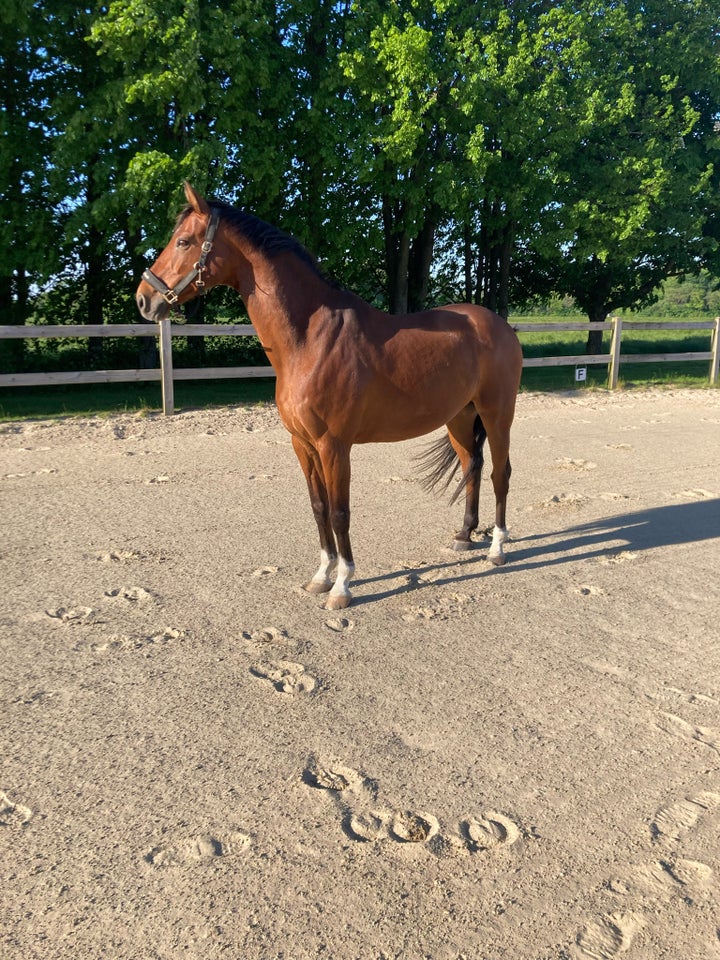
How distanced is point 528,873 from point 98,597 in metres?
2.90

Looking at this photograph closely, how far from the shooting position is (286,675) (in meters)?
3.18

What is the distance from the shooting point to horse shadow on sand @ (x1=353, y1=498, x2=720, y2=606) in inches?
176

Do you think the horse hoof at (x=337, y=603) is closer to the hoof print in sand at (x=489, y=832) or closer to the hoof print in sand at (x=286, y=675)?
the hoof print in sand at (x=286, y=675)

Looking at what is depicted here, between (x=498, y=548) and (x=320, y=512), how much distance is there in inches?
53.4

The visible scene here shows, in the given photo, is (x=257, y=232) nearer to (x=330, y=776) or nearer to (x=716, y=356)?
(x=330, y=776)

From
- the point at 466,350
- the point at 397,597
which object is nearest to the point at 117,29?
the point at 466,350

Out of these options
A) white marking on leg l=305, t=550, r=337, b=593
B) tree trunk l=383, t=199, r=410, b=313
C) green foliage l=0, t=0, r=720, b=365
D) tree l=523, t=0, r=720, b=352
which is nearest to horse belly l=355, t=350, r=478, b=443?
→ white marking on leg l=305, t=550, r=337, b=593

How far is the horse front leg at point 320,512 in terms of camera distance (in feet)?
13.8

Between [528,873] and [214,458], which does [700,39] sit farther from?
[528,873]

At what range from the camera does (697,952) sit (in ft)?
5.78

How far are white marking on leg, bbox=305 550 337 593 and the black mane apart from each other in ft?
5.81

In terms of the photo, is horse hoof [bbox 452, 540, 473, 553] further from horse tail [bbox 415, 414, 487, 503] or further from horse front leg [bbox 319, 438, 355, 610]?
horse front leg [bbox 319, 438, 355, 610]

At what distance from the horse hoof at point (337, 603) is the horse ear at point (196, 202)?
227cm

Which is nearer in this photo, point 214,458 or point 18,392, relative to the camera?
point 214,458
